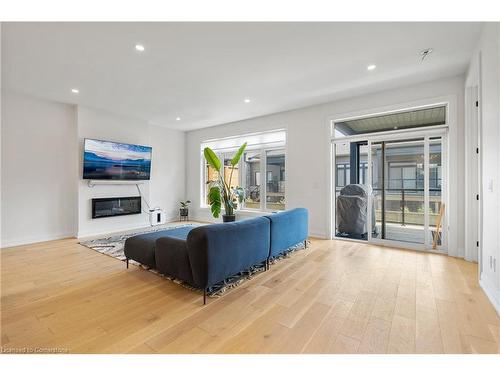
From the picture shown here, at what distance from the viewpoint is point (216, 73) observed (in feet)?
12.1

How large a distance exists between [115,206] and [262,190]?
379 cm

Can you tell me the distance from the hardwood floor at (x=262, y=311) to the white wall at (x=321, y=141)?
1.44m

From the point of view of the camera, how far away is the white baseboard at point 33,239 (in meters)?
4.46

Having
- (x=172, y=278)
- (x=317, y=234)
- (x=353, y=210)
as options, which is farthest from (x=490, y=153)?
(x=172, y=278)

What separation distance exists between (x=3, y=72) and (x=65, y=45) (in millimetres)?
1728

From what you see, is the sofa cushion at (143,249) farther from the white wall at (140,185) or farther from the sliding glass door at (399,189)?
the sliding glass door at (399,189)

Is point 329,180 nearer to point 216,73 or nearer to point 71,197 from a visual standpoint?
point 216,73

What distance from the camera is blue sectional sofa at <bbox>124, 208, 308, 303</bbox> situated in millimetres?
2311

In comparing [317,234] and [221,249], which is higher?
[221,249]

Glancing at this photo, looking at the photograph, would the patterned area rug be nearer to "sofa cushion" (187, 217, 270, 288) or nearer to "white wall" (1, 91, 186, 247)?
"sofa cushion" (187, 217, 270, 288)

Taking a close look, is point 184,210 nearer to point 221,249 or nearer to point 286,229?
point 286,229

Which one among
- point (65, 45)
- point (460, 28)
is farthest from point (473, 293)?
point (65, 45)

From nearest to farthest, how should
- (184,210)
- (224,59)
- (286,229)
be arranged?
(224,59), (286,229), (184,210)

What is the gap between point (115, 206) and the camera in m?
5.84
